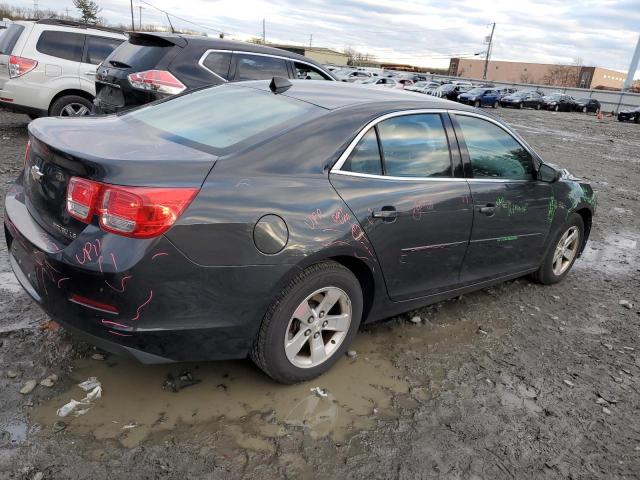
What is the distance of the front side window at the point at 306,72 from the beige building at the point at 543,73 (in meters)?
94.9

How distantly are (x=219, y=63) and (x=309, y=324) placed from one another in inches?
186

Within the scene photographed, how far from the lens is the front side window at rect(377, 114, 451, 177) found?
10.5ft

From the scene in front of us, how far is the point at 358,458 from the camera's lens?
8.25ft

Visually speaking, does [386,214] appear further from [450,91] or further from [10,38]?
[450,91]

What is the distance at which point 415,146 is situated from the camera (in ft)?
11.0

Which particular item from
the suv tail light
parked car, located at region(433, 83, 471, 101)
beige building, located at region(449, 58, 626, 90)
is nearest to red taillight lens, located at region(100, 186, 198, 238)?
the suv tail light

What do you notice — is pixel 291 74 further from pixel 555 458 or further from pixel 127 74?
pixel 555 458

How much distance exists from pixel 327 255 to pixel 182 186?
33.3 inches

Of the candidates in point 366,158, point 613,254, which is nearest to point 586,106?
point 613,254

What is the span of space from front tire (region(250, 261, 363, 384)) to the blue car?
35938 mm

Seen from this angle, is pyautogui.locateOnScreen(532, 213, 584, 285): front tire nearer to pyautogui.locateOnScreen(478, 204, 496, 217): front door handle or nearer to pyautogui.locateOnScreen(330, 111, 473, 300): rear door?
pyautogui.locateOnScreen(478, 204, 496, 217): front door handle

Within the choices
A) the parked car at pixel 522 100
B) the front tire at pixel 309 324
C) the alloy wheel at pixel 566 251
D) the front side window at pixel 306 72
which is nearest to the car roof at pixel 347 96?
the front tire at pixel 309 324

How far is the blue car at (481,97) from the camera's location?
36594 millimetres

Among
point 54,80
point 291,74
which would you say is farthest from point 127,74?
point 54,80
